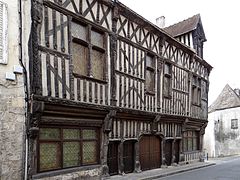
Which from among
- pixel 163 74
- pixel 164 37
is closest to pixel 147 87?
pixel 163 74

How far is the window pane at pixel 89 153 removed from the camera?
27.9 feet

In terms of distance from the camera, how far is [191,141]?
1534 centimetres

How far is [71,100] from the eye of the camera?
770 centimetres

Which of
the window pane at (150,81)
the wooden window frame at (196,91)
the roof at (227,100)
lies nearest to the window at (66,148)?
the window pane at (150,81)

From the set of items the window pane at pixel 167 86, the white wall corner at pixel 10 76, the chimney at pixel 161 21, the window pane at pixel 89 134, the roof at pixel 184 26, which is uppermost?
the chimney at pixel 161 21

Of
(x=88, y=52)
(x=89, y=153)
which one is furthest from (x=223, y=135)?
(x=88, y=52)

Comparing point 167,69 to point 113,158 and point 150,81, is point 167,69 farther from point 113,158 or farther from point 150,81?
point 113,158

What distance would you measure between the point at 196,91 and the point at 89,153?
876 cm

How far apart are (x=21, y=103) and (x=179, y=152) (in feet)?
29.1

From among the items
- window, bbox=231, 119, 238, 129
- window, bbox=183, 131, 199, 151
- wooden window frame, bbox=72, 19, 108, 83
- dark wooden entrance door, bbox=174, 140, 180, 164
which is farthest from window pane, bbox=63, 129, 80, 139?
window, bbox=231, 119, 238, 129

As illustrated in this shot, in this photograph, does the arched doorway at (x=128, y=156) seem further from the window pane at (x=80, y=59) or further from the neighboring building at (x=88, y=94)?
the window pane at (x=80, y=59)

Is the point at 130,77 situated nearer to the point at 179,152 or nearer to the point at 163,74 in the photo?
the point at 163,74

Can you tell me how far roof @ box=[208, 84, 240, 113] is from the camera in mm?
29656

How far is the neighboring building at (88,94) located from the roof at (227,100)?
17.8 metres
